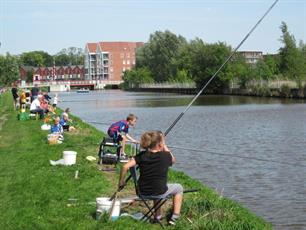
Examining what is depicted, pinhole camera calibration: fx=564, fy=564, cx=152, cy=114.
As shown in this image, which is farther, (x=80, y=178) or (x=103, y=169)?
(x=103, y=169)

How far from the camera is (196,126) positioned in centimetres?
3506

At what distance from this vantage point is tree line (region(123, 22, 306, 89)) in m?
94.3

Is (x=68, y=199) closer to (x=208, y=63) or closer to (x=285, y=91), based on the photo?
(x=285, y=91)

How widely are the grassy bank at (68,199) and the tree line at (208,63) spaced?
6175 cm

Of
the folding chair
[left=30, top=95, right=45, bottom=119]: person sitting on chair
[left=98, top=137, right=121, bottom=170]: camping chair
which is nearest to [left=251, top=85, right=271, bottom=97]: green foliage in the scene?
[left=30, top=95, right=45, bottom=119]: person sitting on chair

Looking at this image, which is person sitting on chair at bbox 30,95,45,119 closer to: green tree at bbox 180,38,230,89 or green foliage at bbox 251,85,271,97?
green foliage at bbox 251,85,271,97

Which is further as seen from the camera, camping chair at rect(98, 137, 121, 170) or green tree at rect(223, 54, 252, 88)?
green tree at rect(223, 54, 252, 88)

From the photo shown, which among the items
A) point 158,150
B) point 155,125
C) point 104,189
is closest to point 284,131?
point 155,125

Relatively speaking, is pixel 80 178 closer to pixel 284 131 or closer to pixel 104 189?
pixel 104 189

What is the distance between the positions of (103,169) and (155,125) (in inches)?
868

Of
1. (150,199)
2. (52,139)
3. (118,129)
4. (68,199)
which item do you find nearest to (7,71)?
(52,139)

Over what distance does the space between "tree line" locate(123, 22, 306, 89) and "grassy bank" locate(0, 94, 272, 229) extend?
61.8 meters

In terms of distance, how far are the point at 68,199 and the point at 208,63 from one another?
9944 cm

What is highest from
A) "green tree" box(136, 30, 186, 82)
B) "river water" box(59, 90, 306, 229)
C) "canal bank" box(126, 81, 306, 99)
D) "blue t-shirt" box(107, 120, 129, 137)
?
"green tree" box(136, 30, 186, 82)
